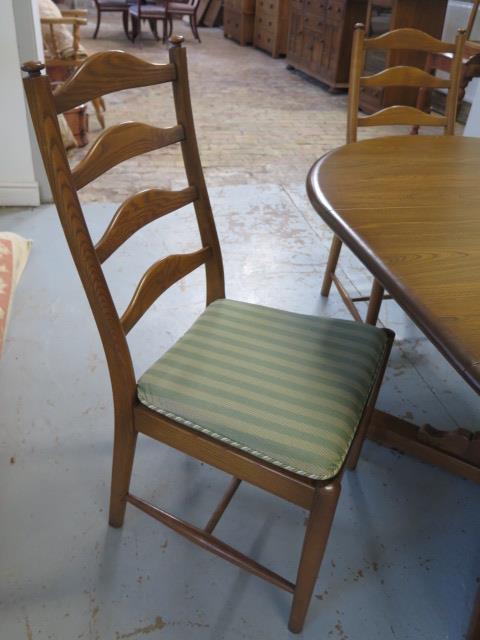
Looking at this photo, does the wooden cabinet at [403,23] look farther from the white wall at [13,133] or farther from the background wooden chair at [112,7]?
the background wooden chair at [112,7]

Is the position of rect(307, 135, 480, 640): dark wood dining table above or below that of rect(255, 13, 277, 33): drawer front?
above

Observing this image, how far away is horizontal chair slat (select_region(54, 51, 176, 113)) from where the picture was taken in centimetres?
83

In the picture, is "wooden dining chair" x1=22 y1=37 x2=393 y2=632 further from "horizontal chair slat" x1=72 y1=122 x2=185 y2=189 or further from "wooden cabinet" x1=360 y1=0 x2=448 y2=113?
"wooden cabinet" x1=360 y1=0 x2=448 y2=113

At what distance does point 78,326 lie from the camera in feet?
6.33

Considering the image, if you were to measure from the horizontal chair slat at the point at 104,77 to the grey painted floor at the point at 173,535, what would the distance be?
927 millimetres

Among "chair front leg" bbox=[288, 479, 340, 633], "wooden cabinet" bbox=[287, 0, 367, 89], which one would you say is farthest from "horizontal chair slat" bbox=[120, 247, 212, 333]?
"wooden cabinet" bbox=[287, 0, 367, 89]

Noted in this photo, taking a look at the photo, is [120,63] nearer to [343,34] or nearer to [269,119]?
[269,119]

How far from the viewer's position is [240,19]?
7684 mm

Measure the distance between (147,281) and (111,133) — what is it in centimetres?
29

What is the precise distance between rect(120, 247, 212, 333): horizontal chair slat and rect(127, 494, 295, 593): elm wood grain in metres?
0.40

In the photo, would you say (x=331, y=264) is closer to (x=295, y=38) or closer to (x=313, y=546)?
(x=313, y=546)

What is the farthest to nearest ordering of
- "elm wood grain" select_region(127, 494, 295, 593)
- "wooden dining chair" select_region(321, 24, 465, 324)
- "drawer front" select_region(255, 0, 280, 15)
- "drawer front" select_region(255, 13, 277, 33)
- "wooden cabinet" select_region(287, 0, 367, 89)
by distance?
"drawer front" select_region(255, 13, 277, 33), "drawer front" select_region(255, 0, 280, 15), "wooden cabinet" select_region(287, 0, 367, 89), "wooden dining chair" select_region(321, 24, 465, 324), "elm wood grain" select_region(127, 494, 295, 593)

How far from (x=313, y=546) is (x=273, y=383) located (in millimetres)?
294

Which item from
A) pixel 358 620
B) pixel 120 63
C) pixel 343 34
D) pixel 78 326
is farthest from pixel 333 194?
pixel 343 34
